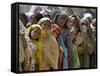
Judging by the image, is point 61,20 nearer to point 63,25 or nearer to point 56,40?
point 63,25

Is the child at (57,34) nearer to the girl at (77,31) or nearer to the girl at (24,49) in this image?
the girl at (77,31)

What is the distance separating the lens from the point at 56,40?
2193mm

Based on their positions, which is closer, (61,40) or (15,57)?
(15,57)

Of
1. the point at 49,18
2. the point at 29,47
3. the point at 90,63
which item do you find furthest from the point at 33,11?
the point at 90,63

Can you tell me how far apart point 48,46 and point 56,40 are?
0.27 ft

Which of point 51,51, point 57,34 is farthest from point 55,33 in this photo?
point 51,51

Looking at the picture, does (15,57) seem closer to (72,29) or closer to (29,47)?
(29,47)

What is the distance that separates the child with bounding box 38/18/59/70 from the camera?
215cm

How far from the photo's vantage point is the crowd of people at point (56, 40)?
2.10 meters

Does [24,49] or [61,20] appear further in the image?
[61,20]

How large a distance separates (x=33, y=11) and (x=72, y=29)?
36 cm

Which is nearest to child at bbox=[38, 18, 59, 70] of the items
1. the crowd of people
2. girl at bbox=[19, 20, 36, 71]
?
the crowd of people

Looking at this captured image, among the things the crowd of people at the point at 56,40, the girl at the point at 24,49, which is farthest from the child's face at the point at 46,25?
the girl at the point at 24,49

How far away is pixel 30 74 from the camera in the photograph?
2.11 m
